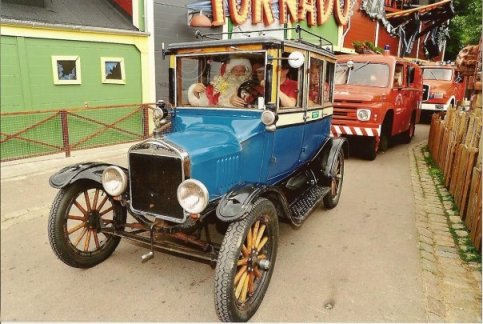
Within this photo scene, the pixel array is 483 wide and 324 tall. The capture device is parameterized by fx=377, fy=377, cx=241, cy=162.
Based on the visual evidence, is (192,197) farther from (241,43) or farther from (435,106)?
(435,106)

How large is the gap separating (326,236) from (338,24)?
1306 cm

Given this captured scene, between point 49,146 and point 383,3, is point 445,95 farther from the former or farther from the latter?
point 49,146

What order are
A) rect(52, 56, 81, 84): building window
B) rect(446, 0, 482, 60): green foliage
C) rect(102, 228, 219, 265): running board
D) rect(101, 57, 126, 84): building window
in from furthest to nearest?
1. rect(446, 0, 482, 60): green foliage
2. rect(101, 57, 126, 84): building window
3. rect(52, 56, 81, 84): building window
4. rect(102, 228, 219, 265): running board

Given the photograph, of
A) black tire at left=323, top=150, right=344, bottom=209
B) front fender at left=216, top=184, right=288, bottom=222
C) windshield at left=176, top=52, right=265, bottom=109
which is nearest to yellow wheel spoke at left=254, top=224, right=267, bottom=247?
front fender at left=216, top=184, right=288, bottom=222

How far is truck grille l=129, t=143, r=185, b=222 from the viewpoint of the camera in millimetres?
2902

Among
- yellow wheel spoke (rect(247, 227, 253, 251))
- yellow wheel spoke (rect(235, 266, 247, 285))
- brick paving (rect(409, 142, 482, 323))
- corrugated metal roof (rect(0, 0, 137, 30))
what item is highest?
corrugated metal roof (rect(0, 0, 137, 30))

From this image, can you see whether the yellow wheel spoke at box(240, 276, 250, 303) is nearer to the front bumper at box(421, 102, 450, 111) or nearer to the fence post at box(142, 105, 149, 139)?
→ the fence post at box(142, 105, 149, 139)

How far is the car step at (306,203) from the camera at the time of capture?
3833 millimetres

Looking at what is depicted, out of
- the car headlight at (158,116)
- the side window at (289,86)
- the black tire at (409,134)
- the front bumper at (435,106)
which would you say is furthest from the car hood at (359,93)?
the front bumper at (435,106)

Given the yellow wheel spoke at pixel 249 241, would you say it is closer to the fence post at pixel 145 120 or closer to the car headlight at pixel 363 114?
the car headlight at pixel 363 114

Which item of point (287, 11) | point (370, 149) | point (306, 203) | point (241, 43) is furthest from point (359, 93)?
point (241, 43)

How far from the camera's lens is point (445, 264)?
3.83 meters

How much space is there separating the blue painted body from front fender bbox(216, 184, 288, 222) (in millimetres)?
225

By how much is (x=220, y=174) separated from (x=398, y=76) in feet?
23.8
